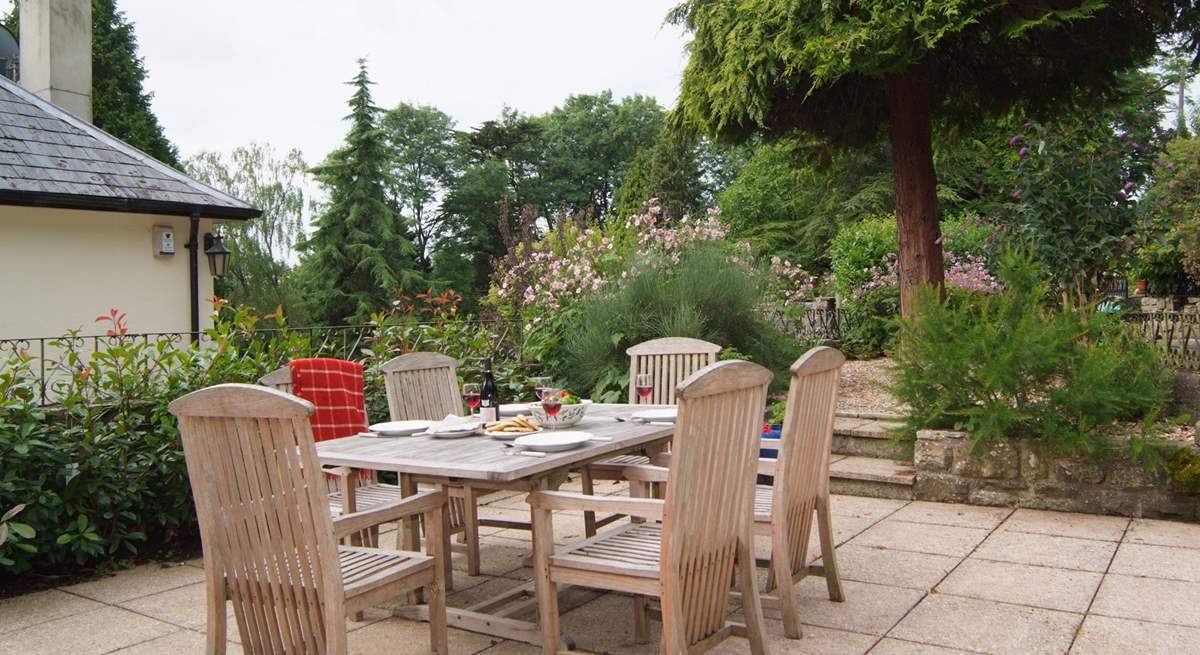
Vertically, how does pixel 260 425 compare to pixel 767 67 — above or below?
below

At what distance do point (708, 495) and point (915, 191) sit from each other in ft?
15.4

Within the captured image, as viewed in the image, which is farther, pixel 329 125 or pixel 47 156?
pixel 329 125

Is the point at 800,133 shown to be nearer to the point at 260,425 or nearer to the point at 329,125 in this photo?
the point at 260,425

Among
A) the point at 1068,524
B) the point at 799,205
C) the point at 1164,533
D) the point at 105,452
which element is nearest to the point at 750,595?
the point at 1068,524

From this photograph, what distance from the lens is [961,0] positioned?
507 cm

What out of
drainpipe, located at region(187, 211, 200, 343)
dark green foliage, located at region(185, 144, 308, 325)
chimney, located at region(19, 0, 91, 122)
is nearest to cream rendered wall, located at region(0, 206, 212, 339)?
drainpipe, located at region(187, 211, 200, 343)

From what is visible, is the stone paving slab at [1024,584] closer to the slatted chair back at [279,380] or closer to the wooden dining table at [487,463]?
the wooden dining table at [487,463]

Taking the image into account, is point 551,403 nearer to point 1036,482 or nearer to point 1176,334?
point 1036,482

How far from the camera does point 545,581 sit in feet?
8.14

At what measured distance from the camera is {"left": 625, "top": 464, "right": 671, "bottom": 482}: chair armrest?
2775 mm

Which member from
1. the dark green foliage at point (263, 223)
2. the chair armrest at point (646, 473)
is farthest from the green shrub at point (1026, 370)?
the dark green foliage at point (263, 223)

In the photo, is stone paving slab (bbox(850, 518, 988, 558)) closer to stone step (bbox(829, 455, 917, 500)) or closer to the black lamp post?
stone step (bbox(829, 455, 917, 500))

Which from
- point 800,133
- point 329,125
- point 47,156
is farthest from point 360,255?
point 800,133

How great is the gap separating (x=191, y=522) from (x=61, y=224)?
19.1ft
